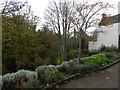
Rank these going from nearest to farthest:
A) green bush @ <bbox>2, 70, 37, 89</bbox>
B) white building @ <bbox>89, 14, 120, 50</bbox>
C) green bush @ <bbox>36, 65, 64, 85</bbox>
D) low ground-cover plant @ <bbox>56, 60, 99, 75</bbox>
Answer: green bush @ <bbox>2, 70, 37, 89</bbox> < green bush @ <bbox>36, 65, 64, 85</bbox> < low ground-cover plant @ <bbox>56, 60, 99, 75</bbox> < white building @ <bbox>89, 14, 120, 50</bbox>

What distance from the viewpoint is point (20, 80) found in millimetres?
8812

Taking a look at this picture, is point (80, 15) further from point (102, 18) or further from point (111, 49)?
point (111, 49)

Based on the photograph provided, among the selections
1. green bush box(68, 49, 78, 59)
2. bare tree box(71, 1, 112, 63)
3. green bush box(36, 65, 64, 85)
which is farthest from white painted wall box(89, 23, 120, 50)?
green bush box(36, 65, 64, 85)

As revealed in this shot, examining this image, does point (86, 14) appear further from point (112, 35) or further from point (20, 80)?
point (112, 35)

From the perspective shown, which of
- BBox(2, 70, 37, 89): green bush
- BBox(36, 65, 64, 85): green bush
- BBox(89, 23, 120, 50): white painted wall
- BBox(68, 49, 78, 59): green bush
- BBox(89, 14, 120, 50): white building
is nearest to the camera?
BBox(2, 70, 37, 89): green bush

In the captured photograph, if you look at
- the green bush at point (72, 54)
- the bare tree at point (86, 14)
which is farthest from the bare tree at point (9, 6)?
the green bush at point (72, 54)

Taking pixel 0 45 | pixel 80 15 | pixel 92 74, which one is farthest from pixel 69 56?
pixel 92 74

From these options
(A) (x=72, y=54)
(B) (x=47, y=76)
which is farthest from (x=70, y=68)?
(A) (x=72, y=54)

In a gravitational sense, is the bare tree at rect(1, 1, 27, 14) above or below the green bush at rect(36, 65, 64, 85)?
above

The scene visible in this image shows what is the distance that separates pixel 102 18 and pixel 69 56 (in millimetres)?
15542

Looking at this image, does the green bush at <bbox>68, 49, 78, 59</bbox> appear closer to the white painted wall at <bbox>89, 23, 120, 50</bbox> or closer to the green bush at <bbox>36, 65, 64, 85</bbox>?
the white painted wall at <bbox>89, 23, 120, 50</bbox>

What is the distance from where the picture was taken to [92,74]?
12.6 meters

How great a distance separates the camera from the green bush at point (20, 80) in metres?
8.01

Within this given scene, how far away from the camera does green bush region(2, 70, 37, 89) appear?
8008 millimetres
